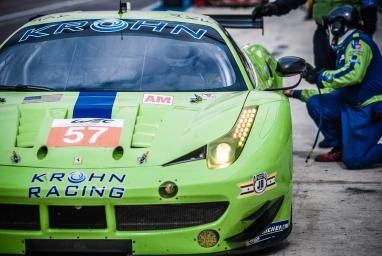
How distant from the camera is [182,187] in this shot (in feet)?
14.8

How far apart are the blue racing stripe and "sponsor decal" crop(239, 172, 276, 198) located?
856 mm

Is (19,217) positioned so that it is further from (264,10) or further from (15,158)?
(264,10)

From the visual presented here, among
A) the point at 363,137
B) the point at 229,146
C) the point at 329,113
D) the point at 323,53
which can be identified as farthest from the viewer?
the point at 323,53

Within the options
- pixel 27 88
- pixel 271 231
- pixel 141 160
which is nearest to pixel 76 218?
pixel 141 160

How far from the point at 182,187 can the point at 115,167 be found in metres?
0.34

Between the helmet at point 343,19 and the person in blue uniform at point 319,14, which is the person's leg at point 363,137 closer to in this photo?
the helmet at point 343,19

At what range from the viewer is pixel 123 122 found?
16.1 feet

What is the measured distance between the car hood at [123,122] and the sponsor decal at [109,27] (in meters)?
0.77

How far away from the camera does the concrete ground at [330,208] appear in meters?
5.22

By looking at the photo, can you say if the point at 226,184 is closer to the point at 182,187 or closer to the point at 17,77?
the point at 182,187

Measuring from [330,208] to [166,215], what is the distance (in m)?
1.92

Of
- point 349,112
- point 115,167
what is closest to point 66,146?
point 115,167

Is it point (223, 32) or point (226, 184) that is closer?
point (226, 184)

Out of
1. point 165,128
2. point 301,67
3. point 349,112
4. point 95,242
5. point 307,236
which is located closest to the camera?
point 95,242
